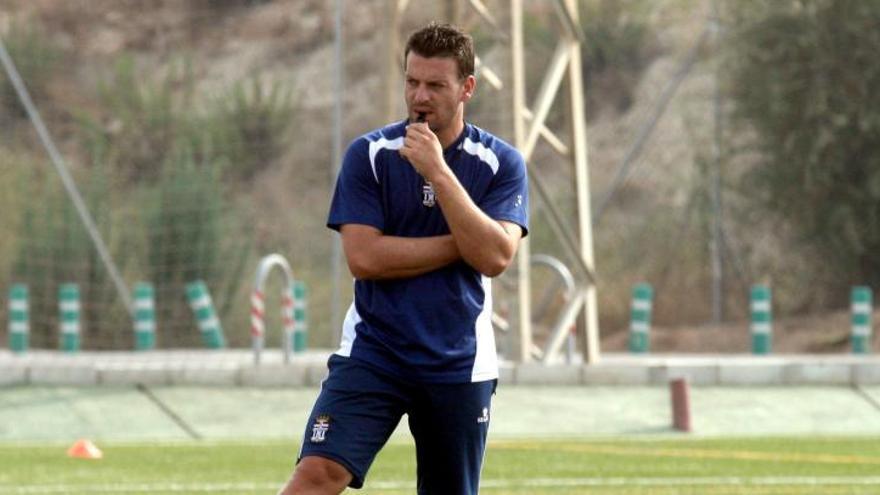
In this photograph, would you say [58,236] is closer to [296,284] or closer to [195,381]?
[296,284]

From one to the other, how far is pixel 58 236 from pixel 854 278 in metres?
10.2

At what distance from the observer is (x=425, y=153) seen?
632 centimetres

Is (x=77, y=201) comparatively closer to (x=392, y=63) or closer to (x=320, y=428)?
(x=392, y=63)

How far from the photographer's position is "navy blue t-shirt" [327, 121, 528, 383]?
21.5 ft

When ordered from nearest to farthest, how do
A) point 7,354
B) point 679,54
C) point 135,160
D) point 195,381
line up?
point 195,381
point 7,354
point 135,160
point 679,54

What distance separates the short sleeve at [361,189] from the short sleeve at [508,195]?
330 millimetres

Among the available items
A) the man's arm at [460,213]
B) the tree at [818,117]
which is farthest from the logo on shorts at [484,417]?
the tree at [818,117]

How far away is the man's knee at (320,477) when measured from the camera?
6.39 metres

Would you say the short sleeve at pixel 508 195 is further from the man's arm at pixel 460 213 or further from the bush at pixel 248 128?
the bush at pixel 248 128

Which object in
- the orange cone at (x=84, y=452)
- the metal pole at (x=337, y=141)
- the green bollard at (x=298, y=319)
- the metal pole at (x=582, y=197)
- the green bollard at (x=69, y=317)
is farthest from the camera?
the green bollard at (x=298, y=319)

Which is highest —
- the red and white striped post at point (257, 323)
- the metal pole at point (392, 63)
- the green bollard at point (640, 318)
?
the metal pole at point (392, 63)

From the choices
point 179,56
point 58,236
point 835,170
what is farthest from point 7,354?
point 179,56

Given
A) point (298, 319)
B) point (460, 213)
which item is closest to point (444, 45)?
point (460, 213)

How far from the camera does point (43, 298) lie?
93.7 ft
